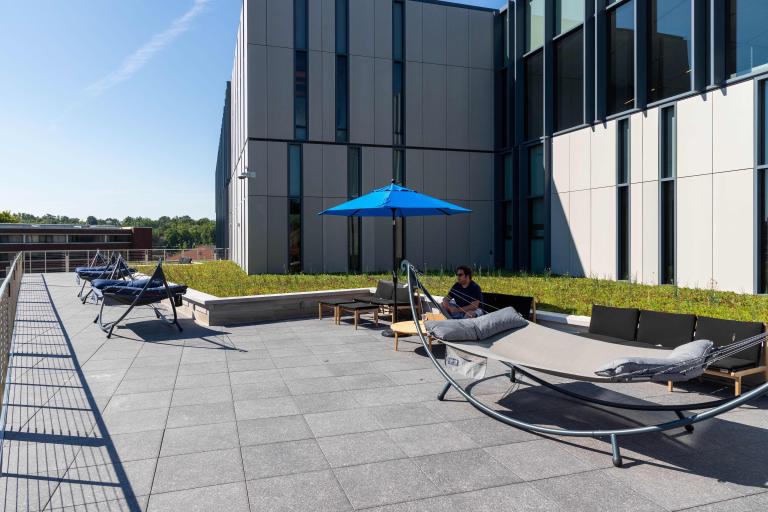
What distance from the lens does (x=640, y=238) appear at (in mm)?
14758

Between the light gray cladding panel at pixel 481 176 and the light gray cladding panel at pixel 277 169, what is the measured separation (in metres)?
7.60

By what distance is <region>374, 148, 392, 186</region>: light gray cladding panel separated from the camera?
67.4 feet

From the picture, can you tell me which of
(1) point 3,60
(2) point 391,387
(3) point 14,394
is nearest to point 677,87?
(2) point 391,387

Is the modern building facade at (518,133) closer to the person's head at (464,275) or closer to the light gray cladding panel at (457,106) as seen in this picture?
the light gray cladding panel at (457,106)

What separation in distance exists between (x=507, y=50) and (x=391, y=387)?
1851cm

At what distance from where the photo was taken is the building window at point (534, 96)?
743 inches

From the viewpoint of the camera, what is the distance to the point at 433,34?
69.4ft

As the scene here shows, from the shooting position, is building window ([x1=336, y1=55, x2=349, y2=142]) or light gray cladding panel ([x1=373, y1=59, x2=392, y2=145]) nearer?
building window ([x1=336, y1=55, x2=349, y2=142])

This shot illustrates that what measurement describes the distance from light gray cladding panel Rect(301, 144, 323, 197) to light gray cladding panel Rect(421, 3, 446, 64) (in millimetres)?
5888

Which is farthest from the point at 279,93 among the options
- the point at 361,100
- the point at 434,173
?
the point at 434,173

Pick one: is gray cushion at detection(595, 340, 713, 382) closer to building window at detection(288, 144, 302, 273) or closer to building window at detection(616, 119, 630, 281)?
building window at detection(616, 119, 630, 281)

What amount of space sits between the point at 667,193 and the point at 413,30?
11.9 m

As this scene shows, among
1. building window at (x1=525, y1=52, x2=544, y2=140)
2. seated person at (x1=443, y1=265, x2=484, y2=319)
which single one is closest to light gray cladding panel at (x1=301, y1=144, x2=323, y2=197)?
building window at (x1=525, y1=52, x2=544, y2=140)

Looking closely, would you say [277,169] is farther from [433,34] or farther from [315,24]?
[433,34]
